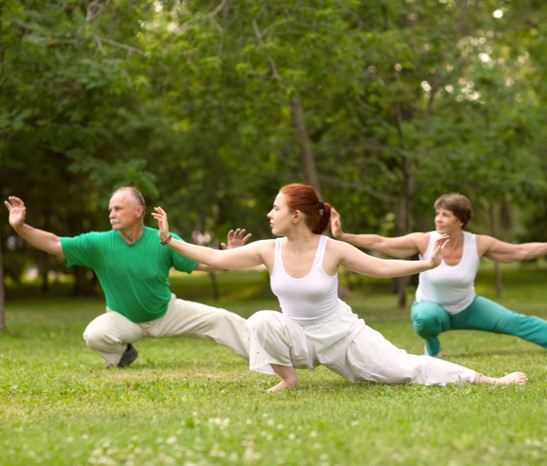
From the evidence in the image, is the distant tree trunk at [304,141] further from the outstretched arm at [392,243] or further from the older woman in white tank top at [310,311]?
the older woman in white tank top at [310,311]

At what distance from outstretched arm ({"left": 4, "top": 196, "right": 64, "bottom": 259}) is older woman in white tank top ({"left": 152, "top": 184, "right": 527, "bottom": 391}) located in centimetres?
169

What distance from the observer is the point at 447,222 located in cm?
954

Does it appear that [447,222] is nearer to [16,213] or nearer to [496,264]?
[16,213]

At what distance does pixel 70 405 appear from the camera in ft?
21.9

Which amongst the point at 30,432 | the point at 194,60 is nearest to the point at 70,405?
the point at 30,432

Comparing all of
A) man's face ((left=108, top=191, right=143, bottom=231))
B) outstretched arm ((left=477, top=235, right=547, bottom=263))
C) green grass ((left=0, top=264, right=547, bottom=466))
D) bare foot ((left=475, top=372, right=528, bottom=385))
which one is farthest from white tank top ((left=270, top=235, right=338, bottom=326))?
outstretched arm ((left=477, top=235, right=547, bottom=263))

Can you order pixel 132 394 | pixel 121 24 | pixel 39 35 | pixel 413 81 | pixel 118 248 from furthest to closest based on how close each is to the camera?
1. pixel 413 81
2. pixel 121 24
3. pixel 39 35
4. pixel 118 248
5. pixel 132 394

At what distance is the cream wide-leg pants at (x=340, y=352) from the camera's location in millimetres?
7113

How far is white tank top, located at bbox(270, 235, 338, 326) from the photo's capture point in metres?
7.11

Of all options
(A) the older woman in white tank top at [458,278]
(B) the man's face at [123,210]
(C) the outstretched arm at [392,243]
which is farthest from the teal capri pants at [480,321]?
(B) the man's face at [123,210]

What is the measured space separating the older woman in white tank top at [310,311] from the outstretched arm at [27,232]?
169 cm

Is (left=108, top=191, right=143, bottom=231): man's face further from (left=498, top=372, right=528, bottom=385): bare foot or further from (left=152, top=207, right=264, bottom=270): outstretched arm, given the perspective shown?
(left=498, top=372, right=528, bottom=385): bare foot

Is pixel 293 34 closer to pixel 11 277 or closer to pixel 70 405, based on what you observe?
pixel 70 405

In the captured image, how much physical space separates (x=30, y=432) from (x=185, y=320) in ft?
12.2
